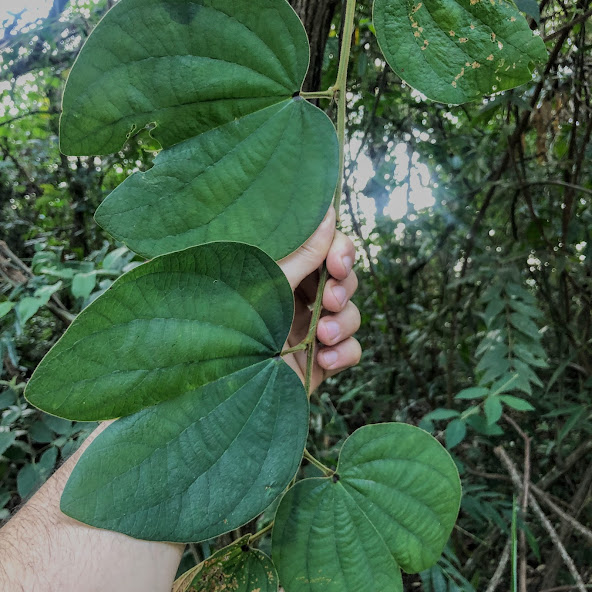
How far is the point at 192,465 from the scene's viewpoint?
16.0 inches

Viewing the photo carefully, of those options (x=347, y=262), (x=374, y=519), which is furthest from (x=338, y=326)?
(x=374, y=519)

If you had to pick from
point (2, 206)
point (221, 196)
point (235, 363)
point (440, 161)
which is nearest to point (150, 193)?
point (221, 196)

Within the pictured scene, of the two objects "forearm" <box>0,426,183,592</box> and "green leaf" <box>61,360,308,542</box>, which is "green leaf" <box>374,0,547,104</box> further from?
"forearm" <box>0,426,183,592</box>

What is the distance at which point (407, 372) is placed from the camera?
5.16 ft

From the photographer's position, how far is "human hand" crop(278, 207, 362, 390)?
0.55 meters

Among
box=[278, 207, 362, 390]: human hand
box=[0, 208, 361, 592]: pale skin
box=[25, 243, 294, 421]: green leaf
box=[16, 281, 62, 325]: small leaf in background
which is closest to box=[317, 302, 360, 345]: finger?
box=[278, 207, 362, 390]: human hand

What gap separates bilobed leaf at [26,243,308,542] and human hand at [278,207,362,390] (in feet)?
0.39

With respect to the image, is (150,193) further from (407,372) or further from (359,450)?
(407,372)

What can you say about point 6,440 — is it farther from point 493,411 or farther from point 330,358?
point 493,411

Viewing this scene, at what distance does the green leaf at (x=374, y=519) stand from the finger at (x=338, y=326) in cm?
21

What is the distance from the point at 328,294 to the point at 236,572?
330mm

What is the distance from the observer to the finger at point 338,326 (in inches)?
27.1

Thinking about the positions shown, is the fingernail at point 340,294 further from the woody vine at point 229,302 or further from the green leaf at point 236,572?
the green leaf at point 236,572

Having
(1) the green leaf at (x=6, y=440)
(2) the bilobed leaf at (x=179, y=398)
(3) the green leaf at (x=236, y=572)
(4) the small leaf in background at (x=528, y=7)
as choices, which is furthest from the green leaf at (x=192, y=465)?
(1) the green leaf at (x=6, y=440)
